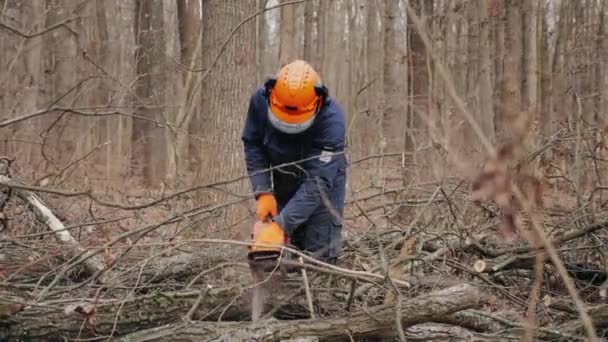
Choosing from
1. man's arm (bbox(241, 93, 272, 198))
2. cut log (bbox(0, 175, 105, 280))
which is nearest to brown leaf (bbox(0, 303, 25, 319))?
cut log (bbox(0, 175, 105, 280))

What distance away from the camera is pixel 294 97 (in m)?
3.89

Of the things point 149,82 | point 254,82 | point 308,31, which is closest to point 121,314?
point 254,82

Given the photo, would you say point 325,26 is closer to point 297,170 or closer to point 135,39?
point 135,39

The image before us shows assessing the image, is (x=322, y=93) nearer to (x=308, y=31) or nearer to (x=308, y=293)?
(x=308, y=293)

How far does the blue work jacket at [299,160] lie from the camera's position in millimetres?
3940

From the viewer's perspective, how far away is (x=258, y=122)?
4301 millimetres

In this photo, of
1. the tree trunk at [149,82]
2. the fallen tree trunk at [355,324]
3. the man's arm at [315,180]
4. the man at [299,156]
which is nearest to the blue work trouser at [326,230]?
the man at [299,156]

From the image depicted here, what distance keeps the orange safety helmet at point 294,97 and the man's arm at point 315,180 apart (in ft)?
0.56

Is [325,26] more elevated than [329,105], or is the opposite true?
[325,26]

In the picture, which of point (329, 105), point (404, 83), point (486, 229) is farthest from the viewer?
point (404, 83)

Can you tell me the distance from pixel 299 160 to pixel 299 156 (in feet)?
0.29

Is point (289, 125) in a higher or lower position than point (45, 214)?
higher

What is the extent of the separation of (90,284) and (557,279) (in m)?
2.76

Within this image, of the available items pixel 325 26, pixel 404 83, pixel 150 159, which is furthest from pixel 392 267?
pixel 325 26
